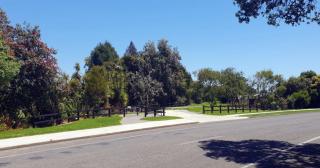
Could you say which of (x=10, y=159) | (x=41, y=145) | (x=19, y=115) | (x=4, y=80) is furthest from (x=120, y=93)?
(x=10, y=159)

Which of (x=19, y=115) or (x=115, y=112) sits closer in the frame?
(x=19, y=115)

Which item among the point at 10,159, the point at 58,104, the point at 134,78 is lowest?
the point at 10,159

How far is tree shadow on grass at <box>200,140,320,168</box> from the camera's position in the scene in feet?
45.2

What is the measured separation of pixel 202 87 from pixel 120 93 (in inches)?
1579

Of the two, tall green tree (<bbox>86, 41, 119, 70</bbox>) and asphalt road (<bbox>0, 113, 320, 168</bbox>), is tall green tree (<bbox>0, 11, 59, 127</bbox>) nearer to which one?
asphalt road (<bbox>0, 113, 320, 168</bbox>)

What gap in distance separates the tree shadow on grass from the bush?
55.9 meters

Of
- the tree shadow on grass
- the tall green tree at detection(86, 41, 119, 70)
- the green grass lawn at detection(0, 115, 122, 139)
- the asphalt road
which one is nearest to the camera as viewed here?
the asphalt road

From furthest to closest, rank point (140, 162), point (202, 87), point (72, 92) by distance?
point (202, 87)
point (72, 92)
point (140, 162)

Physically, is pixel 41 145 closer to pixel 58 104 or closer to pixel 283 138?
pixel 283 138

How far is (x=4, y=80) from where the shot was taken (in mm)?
27281

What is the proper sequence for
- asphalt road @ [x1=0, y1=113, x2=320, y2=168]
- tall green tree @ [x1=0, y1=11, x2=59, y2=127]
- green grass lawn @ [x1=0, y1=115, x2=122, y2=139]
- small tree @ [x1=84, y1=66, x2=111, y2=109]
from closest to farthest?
asphalt road @ [x1=0, y1=113, x2=320, y2=168]
green grass lawn @ [x1=0, y1=115, x2=122, y2=139]
tall green tree @ [x1=0, y1=11, x2=59, y2=127]
small tree @ [x1=84, y1=66, x2=111, y2=109]

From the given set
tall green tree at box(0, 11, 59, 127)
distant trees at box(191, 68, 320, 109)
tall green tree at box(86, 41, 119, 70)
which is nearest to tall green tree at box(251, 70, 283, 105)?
distant trees at box(191, 68, 320, 109)

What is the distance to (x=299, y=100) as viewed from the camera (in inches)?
2894

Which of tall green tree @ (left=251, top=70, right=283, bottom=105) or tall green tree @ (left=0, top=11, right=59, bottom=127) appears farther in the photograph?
tall green tree @ (left=251, top=70, right=283, bottom=105)
